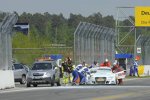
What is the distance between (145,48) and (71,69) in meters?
27.4

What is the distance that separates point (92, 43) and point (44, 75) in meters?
14.8

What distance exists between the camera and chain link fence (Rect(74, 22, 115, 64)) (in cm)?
4606

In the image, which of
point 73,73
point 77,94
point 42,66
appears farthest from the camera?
point 73,73

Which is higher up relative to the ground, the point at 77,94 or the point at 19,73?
the point at 19,73

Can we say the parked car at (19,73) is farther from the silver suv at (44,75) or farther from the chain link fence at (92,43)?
the silver suv at (44,75)

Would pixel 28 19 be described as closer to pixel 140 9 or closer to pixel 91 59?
pixel 140 9

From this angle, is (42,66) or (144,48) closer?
(42,66)

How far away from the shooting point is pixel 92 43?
5094cm

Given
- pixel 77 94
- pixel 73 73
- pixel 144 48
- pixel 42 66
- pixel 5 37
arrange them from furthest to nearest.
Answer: pixel 144 48 < pixel 73 73 < pixel 42 66 < pixel 5 37 < pixel 77 94

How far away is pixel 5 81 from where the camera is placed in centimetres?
3297

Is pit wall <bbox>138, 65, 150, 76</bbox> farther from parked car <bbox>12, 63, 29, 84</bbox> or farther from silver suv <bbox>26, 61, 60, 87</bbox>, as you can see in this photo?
silver suv <bbox>26, 61, 60, 87</bbox>

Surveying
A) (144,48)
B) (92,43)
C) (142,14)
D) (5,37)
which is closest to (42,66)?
(5,37)

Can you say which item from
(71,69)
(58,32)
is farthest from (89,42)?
(58,32)

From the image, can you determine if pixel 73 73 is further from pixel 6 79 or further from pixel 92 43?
pixel 92 43
